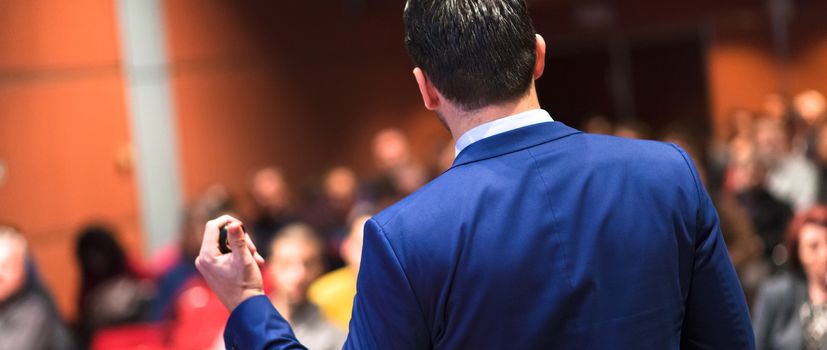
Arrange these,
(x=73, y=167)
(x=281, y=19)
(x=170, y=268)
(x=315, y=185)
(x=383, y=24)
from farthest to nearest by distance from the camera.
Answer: (x=383, y=24)
(x=281, y=19)
(x=315, y=185)
(x=73, y=167)
(x=170, y=268)

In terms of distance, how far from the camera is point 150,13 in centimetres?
746

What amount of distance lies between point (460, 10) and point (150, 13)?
21.4 feet

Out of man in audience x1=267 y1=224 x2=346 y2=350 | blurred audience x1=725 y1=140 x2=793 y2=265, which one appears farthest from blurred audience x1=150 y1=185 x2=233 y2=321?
blurred audience x1=725 y1=140 x2=793 y2=265

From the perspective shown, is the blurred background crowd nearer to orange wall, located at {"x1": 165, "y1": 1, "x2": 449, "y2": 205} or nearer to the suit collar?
orange wall, located at {"x1": 165, "y1": 1, "x2": 449, "y2": 205}

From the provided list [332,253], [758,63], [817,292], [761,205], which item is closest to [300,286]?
[817,292]

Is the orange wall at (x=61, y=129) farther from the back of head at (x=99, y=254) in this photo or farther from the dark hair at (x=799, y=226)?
the dark hair at (x=799, y=226)

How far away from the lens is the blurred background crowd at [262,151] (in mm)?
4523

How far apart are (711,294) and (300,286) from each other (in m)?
3.10

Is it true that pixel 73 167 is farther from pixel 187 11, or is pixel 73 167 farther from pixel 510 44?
pixel 510 44

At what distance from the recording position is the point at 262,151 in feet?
27.2

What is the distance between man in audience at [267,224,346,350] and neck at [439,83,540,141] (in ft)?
9.23

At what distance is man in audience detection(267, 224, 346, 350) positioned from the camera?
413cm

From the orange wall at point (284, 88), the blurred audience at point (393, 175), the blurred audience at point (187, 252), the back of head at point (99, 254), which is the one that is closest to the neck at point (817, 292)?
the blurred audience at point (393, 175)

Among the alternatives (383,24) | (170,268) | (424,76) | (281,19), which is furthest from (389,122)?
(424,76)
